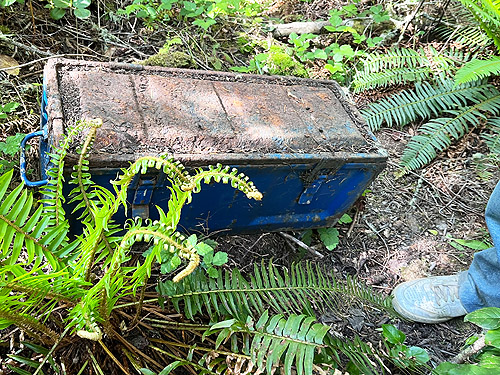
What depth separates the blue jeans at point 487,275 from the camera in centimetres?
209

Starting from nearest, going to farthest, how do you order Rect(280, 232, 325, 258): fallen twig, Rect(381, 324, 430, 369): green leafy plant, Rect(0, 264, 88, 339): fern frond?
Rect(0, 264, 88, 339): fern frond < Rect(381, 324, 430, 369): green leafy plant < Rect(280, 232, 325, 258): fallen twig

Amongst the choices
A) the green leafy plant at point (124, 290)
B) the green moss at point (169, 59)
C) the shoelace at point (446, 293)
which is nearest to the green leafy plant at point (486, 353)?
the green leafy plant at point (124, 290)

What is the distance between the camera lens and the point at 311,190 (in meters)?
2.47

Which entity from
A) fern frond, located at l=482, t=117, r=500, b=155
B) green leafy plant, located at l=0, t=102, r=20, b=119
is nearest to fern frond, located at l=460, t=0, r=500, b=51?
fern frond, located at l=482, t=117, r=500, b=155

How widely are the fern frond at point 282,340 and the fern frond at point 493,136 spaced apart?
2.84 metres

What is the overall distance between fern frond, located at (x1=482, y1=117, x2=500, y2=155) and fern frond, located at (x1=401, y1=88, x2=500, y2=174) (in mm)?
92

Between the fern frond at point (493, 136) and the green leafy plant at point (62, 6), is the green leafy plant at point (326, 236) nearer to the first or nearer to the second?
the fern frond at point (493, 136)

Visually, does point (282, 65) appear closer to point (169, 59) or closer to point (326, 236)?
point (169, 59)

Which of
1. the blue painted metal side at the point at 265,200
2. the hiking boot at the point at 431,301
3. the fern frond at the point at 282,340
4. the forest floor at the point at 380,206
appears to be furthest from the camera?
the forest floor at the point at 380,206

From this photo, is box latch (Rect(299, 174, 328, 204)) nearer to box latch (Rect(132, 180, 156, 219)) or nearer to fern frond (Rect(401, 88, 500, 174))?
box latch (Rect(132, 180, 156, 219))

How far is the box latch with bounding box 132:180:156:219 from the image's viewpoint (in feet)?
6.58

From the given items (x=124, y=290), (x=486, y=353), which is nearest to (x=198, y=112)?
(x=124, y=290)

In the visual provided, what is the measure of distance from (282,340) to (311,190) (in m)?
1.11

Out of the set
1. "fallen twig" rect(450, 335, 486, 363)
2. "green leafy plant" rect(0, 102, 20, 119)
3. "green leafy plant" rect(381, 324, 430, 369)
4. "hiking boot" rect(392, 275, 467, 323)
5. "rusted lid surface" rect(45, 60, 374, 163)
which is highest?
"rusted lid surface" rect(45, 60, 374, 163)
